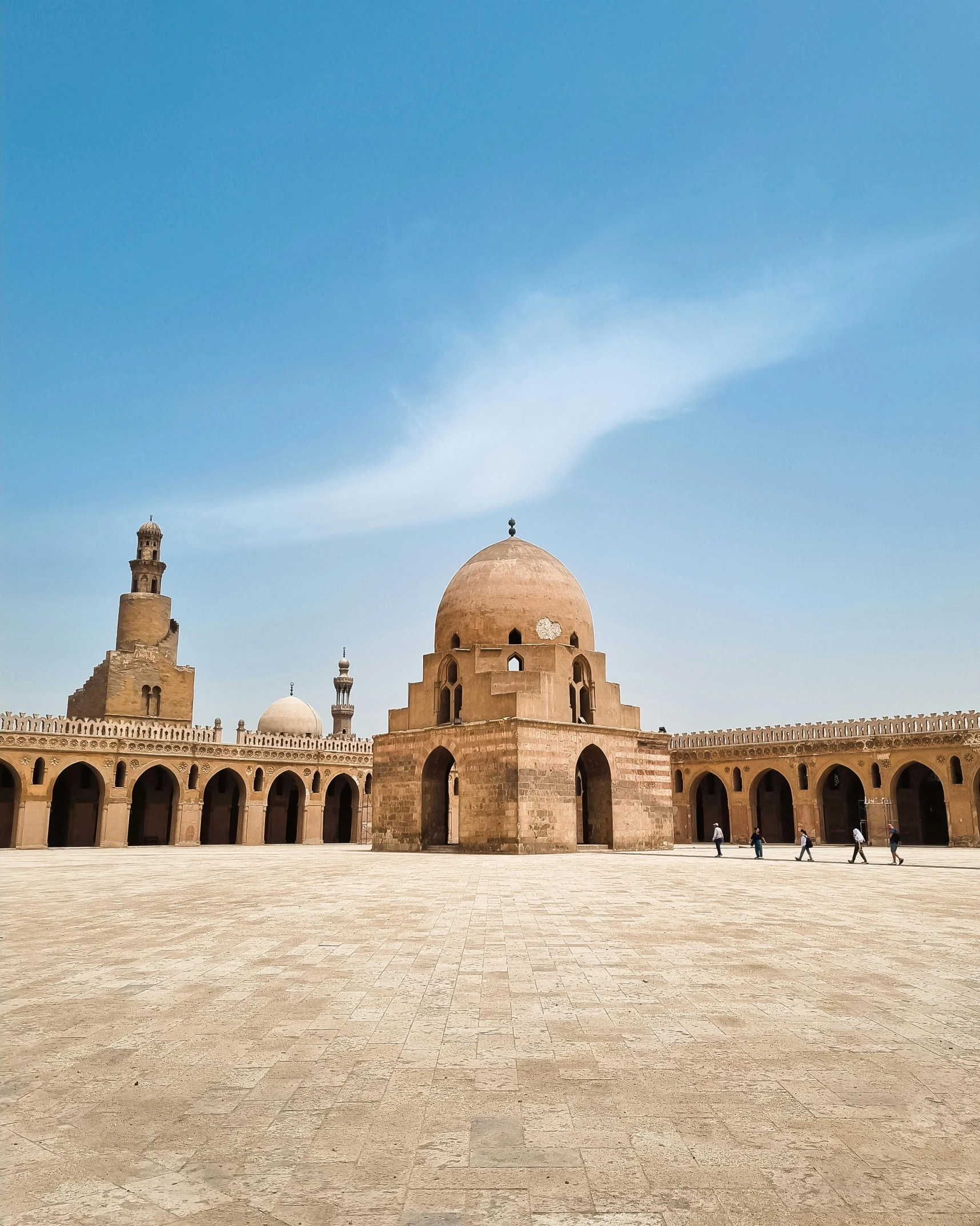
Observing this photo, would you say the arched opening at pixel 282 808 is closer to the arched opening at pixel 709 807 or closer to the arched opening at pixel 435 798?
the arched opening at pixel 435 798

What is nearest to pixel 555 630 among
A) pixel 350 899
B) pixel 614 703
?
pixel 614 703

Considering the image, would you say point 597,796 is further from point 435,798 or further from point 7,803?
point 7,803

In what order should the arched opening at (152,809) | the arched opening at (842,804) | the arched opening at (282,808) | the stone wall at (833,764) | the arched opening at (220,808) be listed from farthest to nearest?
1. the arched opening at (282,808)
2. the arched opening at (220,808)
3. the arched opening at (152,809)
4. the arched opening at (842,804)
5. the stone wall at (833,764)

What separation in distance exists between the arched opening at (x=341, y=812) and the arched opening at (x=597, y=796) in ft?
53.0

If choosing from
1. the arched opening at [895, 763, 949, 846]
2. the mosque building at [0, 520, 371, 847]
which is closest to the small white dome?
the mosque building at [0, 520, 371, 847]

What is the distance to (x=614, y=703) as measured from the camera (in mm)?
25609

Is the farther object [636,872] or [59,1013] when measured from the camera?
[636,872]

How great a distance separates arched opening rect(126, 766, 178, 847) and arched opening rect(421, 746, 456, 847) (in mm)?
13530

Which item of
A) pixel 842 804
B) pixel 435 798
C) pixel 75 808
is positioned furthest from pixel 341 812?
pixel 842 804

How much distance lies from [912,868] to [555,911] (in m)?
11.4

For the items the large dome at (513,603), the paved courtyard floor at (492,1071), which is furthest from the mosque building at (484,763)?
the paved courtyard floor at (492,1071)

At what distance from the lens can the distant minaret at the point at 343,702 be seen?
52656mm

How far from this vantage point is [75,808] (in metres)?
33.1

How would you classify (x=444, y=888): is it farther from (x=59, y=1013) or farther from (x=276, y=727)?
(x=276, y=727)
